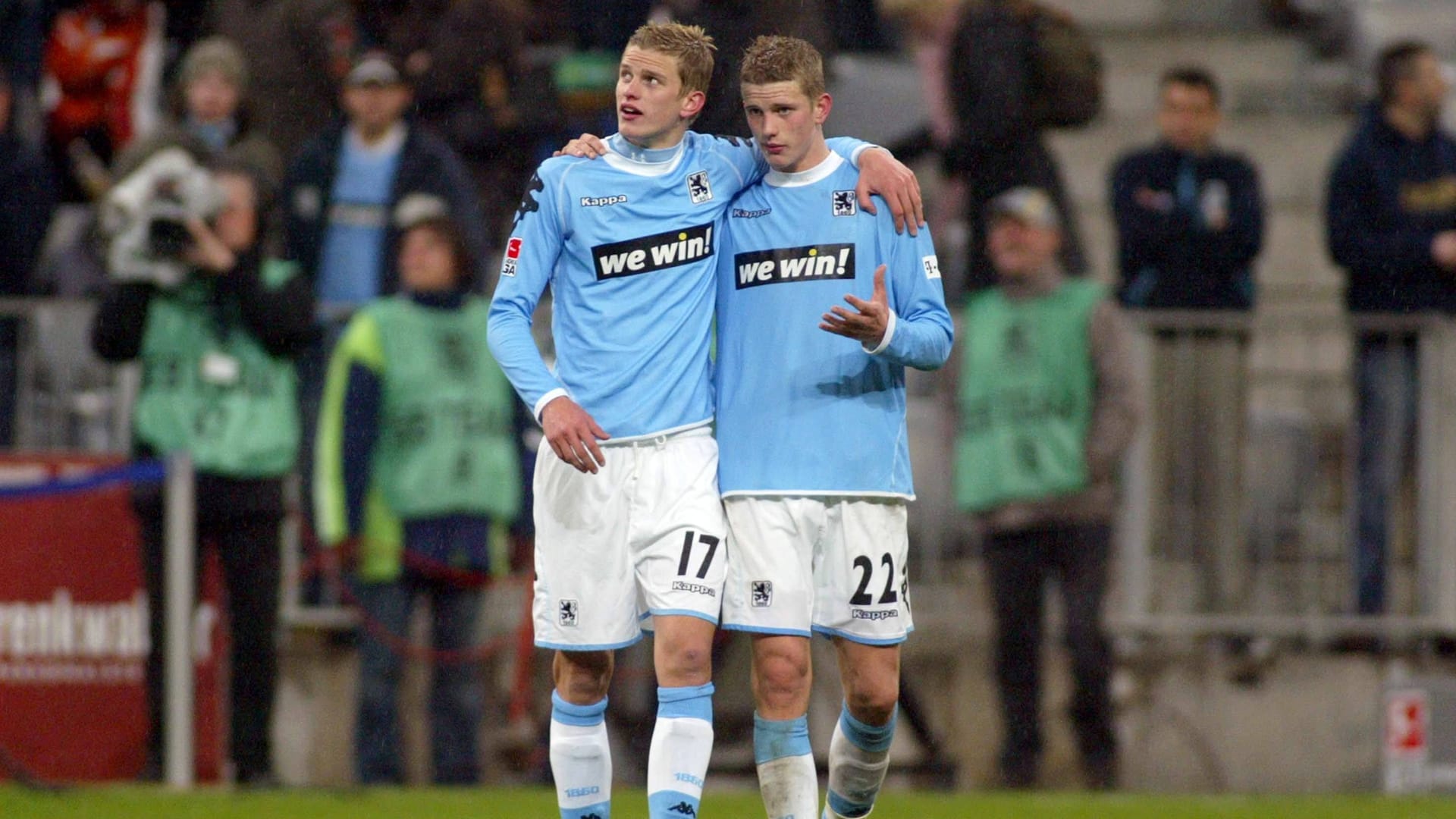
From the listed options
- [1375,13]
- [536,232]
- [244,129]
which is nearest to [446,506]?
[244,129]

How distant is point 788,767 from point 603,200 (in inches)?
66.0

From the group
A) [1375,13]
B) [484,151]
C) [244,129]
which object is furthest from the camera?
[1375,13]

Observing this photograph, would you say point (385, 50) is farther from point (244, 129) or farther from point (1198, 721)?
point (1198, 721)

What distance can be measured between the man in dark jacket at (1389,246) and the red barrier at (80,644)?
5218 millimetres

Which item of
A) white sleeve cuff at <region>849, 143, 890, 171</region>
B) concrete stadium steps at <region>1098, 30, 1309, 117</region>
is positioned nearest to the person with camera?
white sleeve cuff at <region>849, 143, 890, 171</region>

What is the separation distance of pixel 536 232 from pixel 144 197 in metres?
3.75

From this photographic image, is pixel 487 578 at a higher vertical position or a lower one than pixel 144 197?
lower

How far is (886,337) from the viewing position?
647 cm

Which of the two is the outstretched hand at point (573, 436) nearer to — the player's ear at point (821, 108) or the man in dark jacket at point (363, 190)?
the player's ear at point (821, 108)

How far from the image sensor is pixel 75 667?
9.84 metres

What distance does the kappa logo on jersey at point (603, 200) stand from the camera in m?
6.62

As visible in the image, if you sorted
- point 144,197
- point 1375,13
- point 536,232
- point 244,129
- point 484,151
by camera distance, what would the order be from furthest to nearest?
A: point 1375,13, point 484,151, point 244,129, point 144,197, point 536,232

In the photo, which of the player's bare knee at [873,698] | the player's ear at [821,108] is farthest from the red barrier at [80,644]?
the player's ear at [821,108]

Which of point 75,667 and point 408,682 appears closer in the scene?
point 75,667
